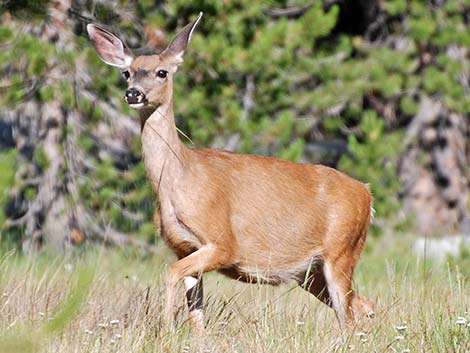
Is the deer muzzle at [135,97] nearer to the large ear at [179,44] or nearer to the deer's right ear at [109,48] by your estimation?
the large ear at [179,44]

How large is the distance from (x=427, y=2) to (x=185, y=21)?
387cm

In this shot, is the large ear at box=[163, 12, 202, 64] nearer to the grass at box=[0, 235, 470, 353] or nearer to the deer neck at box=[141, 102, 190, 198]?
the deer neck at box=[141, 102, 190, 198]

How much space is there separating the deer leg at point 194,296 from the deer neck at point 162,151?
532 mm

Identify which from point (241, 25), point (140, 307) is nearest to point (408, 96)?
point (241, 25)

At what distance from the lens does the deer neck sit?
22.7ft

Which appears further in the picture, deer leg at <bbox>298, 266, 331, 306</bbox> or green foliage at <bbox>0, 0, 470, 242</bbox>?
green foliage at <bbox>0, 0, 470, 242</bbox>

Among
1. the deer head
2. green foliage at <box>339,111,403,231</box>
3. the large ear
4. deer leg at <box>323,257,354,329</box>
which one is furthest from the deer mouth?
green foliage at <box>339,111,403,231</box>

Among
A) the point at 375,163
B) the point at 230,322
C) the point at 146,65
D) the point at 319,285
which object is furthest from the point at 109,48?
the point at 375,163

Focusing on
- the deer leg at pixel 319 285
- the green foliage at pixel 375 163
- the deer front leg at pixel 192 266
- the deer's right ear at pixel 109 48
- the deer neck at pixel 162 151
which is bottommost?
the green foliage at pixel 375 163

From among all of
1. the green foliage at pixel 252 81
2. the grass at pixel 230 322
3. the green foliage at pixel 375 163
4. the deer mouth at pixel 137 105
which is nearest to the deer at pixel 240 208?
the deer mouth at pixel 137 105

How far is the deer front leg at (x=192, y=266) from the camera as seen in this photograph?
6.30 meters

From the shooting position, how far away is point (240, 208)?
23.7 ft

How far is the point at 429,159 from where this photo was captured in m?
16.6

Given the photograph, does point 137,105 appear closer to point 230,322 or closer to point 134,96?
point 134,96
